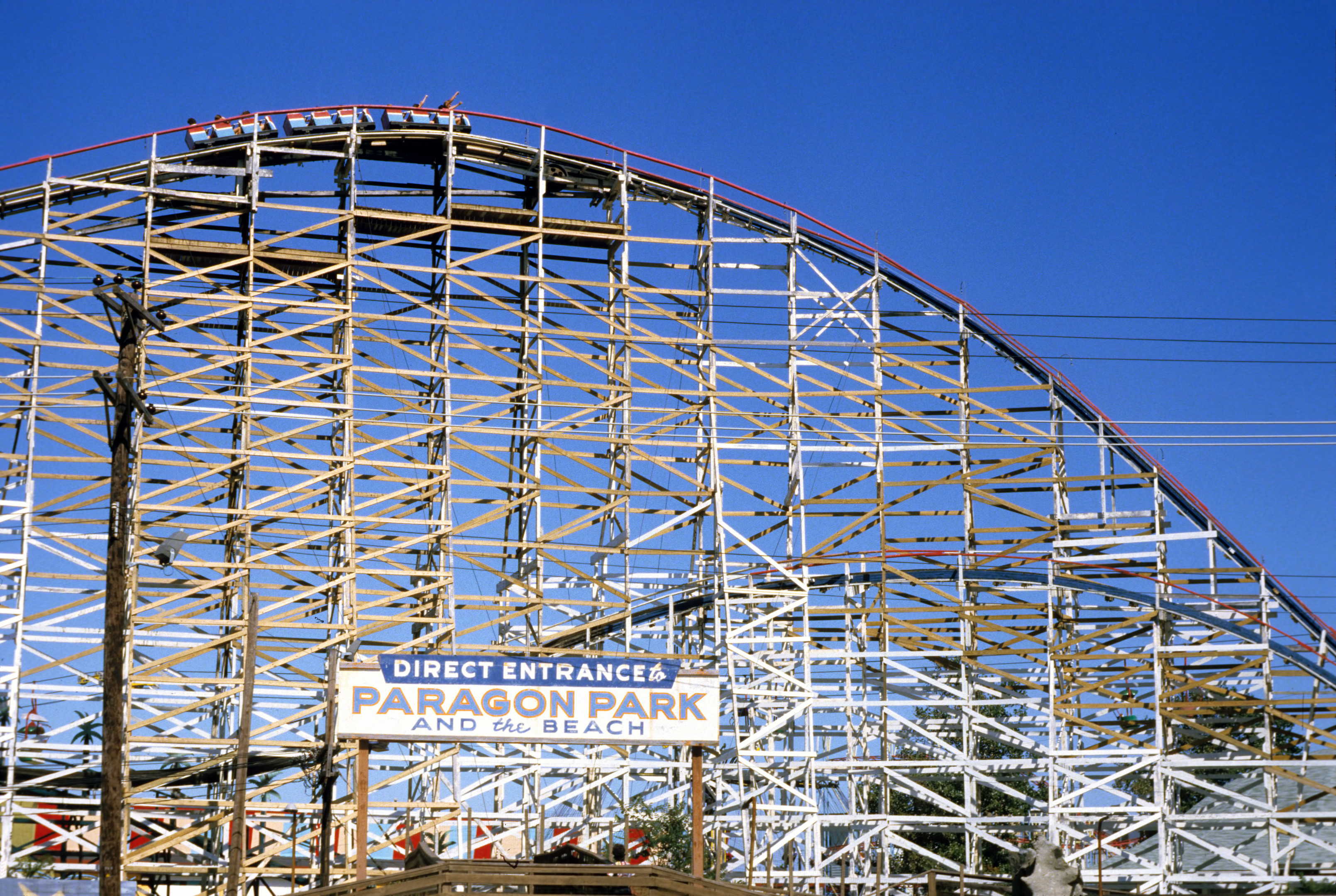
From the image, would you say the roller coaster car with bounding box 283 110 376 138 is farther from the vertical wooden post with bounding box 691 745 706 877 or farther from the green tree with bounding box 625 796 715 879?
the vertical wooden post with bounding box 691 745 706 877

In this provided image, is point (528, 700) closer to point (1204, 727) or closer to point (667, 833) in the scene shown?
point (667, 833)

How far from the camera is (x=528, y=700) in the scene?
24688 millimetres

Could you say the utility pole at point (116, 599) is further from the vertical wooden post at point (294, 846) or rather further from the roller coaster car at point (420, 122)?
the roller coaster car at point (420, 122)

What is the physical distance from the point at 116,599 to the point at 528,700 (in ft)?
20.6

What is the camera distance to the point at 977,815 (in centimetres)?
3356

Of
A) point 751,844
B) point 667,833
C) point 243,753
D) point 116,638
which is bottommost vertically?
point 667,833

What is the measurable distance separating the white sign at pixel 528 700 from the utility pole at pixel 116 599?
345 centimetres

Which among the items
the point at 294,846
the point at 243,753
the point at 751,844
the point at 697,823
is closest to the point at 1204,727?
the point at 751,844

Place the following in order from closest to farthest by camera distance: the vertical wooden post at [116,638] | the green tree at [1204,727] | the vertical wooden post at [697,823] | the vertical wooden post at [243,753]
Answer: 1. the vertical wooden post at [116,638]
2. the vertical wooden post at [697,823]
3. the vertical wooden post at [243,753]
4. the green tree at [1204,727]

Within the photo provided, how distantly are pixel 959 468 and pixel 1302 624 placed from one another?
833 centimetres

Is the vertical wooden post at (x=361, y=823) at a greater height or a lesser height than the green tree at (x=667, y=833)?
greater

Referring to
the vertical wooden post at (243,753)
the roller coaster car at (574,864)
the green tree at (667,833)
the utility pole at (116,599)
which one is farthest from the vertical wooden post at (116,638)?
the green tree at (667,833)

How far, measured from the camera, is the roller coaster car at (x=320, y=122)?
36.5 metres

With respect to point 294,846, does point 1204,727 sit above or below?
above
